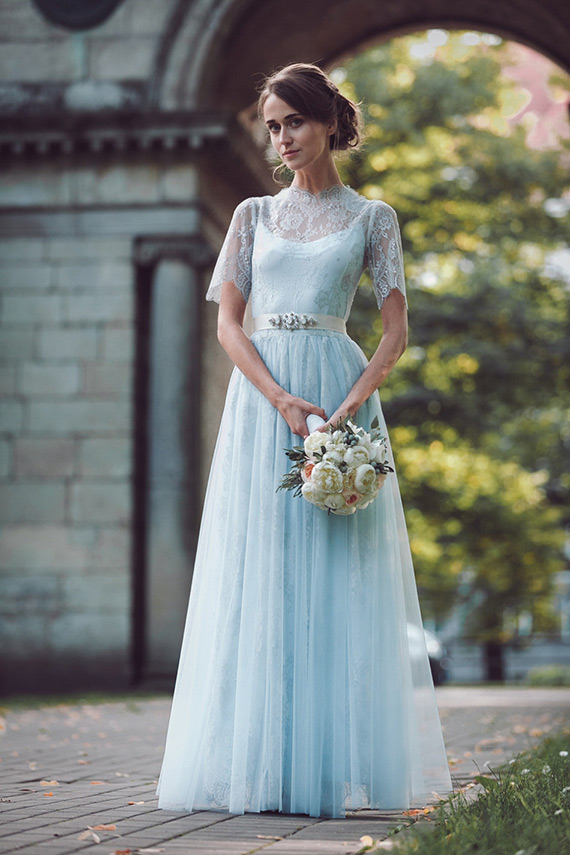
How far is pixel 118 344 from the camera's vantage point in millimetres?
13281

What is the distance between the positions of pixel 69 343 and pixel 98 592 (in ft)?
8.51

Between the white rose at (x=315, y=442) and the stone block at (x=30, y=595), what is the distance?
29.7 ft

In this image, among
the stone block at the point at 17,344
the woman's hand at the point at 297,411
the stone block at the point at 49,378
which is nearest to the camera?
the woman's hand at the point at 297,411

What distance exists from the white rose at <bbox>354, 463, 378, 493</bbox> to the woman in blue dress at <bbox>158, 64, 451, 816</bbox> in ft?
0.91

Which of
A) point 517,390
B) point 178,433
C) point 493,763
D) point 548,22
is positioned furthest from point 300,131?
point 517,390

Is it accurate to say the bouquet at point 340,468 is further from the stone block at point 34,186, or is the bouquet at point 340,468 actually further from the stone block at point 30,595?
the stone block at point 34,186

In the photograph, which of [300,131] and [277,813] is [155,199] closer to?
[300,131]

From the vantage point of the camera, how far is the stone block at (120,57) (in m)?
13.5

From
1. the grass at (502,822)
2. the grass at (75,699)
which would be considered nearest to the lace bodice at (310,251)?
the grass at (502,822)

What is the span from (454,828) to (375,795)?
30.5 inches

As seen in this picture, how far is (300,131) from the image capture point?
4.68m

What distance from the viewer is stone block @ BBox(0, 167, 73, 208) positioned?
44.9ft

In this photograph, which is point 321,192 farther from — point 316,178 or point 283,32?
point 283,32

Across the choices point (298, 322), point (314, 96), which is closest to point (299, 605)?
point (298, 322)
